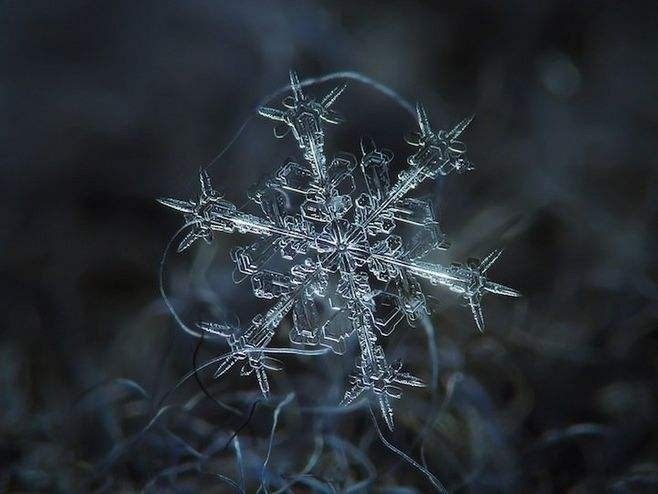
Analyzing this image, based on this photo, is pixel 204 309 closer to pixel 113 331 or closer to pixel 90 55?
pixel 113 331

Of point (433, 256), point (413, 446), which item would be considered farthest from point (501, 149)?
point (413, 446)

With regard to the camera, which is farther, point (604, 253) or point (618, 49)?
point (604, 253)

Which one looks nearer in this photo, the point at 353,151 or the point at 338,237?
the point at 338,237

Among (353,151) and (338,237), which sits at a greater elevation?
(353,151)
